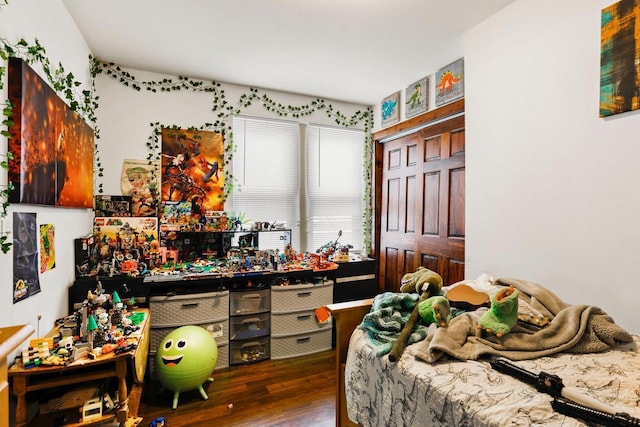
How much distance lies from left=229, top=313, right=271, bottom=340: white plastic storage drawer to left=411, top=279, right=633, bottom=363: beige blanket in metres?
1.74

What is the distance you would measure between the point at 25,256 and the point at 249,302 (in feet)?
5.19

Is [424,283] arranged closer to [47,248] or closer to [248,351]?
[248,351]

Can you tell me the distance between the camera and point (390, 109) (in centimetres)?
343

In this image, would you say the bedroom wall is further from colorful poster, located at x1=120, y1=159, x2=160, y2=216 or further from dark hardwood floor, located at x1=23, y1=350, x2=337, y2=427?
colorful poster, located at x1=120, y1=159, x2=160, y2=216

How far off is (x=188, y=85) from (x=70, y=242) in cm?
172

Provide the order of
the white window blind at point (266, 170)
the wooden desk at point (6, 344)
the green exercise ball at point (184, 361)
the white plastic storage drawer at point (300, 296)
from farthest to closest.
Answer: the white window blind at point (266, 170) < the white plastic storage drawer at point (300, 296) < the green exercise ball at point (184, 361) < the wooden desk at point (6, 344)

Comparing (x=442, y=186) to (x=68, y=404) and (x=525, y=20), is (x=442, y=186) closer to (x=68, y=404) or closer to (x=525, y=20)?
(x=525, y=20)

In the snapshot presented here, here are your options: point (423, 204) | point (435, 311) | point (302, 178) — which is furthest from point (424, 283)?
point (302, 178)

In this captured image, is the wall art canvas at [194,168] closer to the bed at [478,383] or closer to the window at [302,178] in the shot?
the window at [302,178]

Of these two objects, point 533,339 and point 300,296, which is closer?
point 533,339

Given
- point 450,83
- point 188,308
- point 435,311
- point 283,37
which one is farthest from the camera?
point 450,83

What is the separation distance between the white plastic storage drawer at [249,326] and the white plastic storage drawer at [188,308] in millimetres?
149

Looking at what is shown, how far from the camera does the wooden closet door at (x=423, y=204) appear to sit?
8.76ft

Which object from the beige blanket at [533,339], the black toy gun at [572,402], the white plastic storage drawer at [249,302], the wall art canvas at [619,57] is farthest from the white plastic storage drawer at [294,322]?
the wall art canvas at [619,57]
